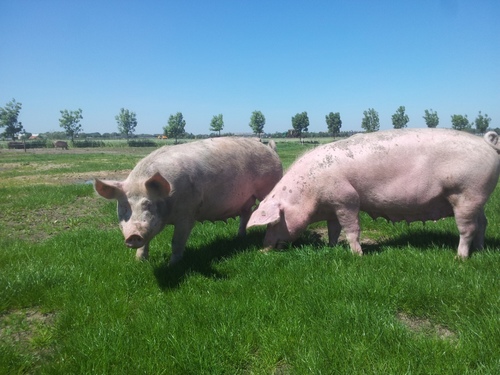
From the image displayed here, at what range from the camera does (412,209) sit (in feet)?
16.5

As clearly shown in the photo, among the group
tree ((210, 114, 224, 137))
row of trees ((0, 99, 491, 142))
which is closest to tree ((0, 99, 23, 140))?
row of trees ((0, 99, 491, 142))

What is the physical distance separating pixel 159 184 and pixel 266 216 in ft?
5.07

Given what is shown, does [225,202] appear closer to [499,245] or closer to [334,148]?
[334,148]

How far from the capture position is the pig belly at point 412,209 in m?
4.96

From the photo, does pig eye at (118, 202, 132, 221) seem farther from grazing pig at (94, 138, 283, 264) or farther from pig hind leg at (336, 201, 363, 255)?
pig hind leg at (336, 201, 363, 255)

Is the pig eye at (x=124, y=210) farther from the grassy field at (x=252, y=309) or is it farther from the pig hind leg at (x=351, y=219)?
the pig hind leg at (x=351, y=219)

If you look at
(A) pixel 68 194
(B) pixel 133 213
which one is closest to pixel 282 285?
(B) pixel 133 213

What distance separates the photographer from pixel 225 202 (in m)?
5.75

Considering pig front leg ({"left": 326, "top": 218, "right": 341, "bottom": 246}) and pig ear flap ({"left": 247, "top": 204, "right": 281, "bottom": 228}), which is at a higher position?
pig ear flap ({"left": 247, "top": 204, "right": 281, "bottom": 228})

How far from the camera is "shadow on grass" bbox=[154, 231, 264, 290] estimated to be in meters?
4.52

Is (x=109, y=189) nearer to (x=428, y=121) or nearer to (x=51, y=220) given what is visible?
(x=51, y=220)

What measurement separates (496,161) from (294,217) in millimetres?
2620

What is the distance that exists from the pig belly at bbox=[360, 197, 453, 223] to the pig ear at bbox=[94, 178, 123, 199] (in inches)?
128

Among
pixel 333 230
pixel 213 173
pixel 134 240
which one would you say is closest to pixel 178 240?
pixel 134 240
